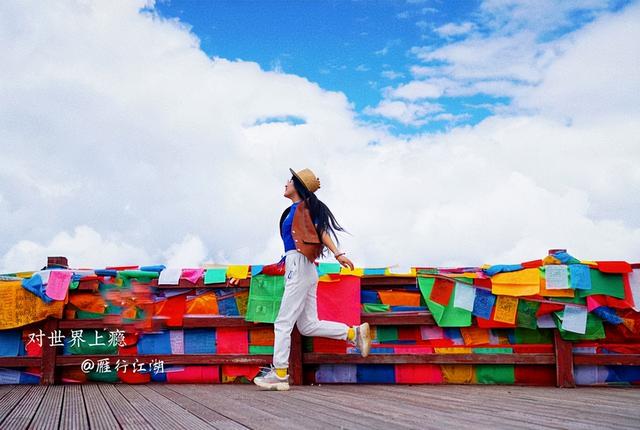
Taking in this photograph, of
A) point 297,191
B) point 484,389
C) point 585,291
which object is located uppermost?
point 297,191

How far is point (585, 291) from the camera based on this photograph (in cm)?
609

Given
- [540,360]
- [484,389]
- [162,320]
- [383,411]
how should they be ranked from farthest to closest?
[162,320] < [540,360] < [484,389] < [383,411]

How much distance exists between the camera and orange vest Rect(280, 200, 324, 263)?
19.0ft

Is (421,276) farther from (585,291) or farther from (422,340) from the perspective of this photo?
(585,291)

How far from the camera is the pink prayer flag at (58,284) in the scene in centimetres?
659

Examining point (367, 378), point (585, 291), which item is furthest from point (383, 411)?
point (585, 291)

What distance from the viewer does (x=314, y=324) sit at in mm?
5934

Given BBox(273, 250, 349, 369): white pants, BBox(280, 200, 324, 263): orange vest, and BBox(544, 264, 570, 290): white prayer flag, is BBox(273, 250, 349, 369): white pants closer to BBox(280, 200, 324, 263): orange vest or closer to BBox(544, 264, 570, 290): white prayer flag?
BBox(280, 200, 324, 263): orange vest

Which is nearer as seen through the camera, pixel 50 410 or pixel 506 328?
pixel 50 410

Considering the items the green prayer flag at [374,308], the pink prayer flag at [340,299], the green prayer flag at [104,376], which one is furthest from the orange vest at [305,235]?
the green prayer flag at [104,376]

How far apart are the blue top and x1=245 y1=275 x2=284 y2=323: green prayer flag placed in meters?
0.56

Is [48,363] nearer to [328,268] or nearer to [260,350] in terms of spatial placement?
[260,350]

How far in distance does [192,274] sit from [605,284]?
3.93 metres

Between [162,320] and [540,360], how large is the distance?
366 cm
